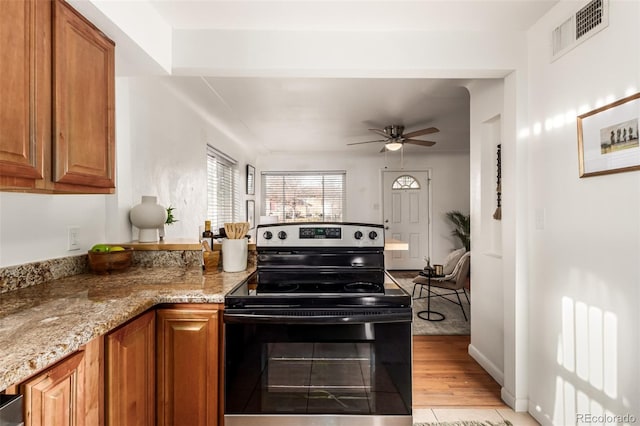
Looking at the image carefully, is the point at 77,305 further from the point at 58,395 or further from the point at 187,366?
the point at 187,366

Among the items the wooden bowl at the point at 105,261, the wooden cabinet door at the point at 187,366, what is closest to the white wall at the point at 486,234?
the wooden cabinet door at the point at 187,366

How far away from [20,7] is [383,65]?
5.39 feet

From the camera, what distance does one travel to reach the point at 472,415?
2.06 m

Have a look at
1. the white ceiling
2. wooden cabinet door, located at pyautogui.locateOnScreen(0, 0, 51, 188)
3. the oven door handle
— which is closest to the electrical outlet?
wooden cabinet door, located at pyautogui.locateOnScreen(0, 0, 51, 188)

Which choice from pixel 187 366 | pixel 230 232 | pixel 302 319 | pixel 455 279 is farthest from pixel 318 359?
pixel 455 279

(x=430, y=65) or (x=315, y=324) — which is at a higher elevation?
(x=430, y=65)

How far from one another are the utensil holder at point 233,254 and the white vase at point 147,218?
640 mm

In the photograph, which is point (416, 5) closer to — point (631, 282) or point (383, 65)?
point (383, 65)

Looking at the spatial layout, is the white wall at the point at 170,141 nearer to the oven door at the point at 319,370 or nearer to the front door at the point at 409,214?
the oven door at the point at 319,370

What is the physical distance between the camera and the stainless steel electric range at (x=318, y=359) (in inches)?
58.2

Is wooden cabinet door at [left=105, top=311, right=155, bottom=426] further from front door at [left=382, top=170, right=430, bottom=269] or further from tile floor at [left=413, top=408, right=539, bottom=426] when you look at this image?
front door at [left=382, top=170, right=430, bottom=269]

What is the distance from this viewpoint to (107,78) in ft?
5.22

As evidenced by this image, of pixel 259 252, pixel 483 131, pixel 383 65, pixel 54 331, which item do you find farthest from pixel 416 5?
pixel 54 331

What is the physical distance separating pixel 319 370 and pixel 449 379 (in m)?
1.48
